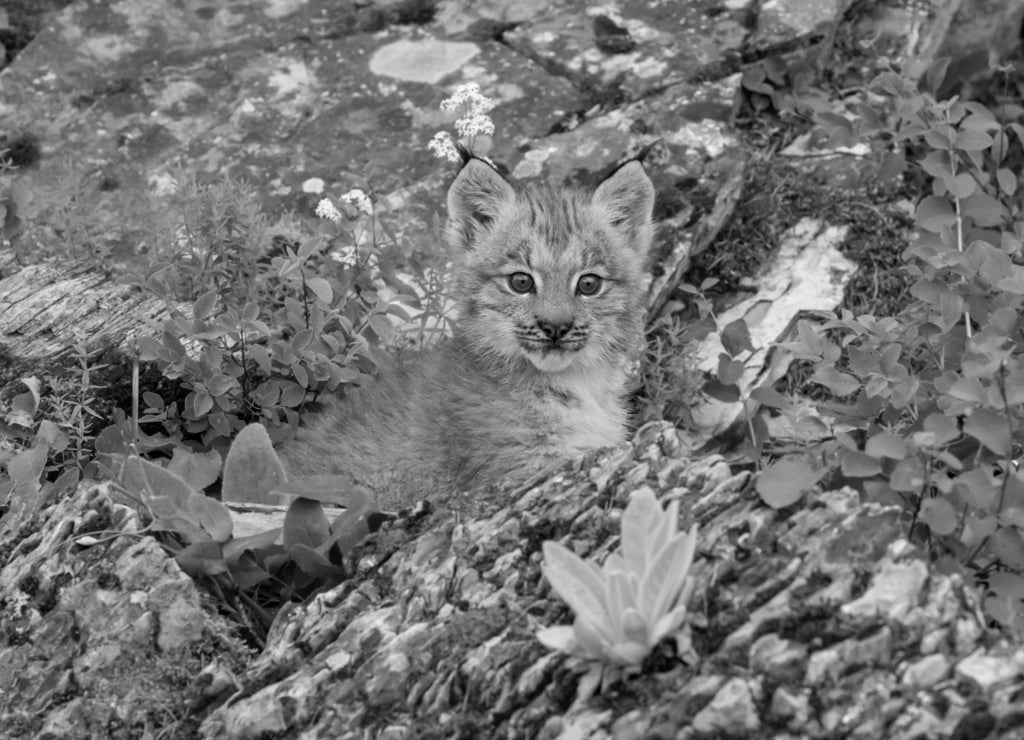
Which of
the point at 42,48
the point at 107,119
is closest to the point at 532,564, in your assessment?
the point at 107,119

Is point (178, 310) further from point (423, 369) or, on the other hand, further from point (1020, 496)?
point (1020, 496)

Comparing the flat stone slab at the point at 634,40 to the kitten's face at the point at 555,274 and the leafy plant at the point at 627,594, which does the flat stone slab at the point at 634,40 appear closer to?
the kitten's face at the point at 555,274

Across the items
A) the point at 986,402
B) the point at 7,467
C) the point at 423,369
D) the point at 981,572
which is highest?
the point at 986,402

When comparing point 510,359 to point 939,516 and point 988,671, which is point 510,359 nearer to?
point 939,516

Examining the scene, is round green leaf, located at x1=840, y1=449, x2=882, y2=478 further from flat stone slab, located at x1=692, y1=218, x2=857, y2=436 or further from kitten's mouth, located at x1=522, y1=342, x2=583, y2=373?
flat stone slab, located at x1=692, y1=218, x2=857, y2=436

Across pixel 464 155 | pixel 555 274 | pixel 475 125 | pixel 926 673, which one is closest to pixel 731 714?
pixel 926 673

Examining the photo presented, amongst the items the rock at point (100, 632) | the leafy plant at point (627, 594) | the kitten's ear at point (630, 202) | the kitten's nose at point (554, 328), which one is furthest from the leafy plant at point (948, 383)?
the rock at point (100, 632)

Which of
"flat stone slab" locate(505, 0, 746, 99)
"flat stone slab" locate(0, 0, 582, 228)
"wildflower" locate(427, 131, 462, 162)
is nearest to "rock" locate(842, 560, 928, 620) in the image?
"wildflower" locate(427, 131, 462, 162)
